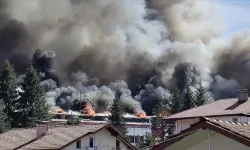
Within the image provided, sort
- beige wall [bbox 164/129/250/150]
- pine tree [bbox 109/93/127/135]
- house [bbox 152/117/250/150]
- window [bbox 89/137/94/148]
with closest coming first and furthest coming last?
house [bbox 152/117/250/150] < beige wall [bbox 164/129/250/150] < window [bbox 89/137/94/148] < pine tree [bbox 109/93/127/135]

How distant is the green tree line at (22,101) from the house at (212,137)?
5697 centimetres

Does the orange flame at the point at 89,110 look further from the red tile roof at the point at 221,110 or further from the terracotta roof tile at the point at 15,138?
the red tile roof at the point at 221,110

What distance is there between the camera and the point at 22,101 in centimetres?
7262

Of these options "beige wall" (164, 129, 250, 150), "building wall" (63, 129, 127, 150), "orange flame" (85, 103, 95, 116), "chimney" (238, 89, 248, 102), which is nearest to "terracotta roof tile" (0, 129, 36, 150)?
"building wall" (63, 129, 127, 150)

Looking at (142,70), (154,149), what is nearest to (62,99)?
(142,70)

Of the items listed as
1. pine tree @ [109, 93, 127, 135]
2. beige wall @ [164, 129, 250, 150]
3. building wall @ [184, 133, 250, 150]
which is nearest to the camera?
building wall @ [184, 133, 250, 150]

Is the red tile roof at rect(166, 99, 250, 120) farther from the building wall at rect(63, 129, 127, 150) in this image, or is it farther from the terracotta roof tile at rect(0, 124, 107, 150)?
the terracotta roof tile at rect(0, 124, 107, 150)

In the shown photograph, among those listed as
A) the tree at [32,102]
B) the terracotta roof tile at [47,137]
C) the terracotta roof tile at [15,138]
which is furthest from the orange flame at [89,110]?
the terracotta roof tile at [47,137]

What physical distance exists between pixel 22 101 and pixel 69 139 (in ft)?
108

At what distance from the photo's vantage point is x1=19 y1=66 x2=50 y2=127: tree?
6856 cm

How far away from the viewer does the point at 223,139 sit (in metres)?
8.84

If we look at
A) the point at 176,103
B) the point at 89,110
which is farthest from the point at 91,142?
the point at 89,110

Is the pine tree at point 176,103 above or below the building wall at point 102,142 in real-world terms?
above

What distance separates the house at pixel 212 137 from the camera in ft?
27.6
